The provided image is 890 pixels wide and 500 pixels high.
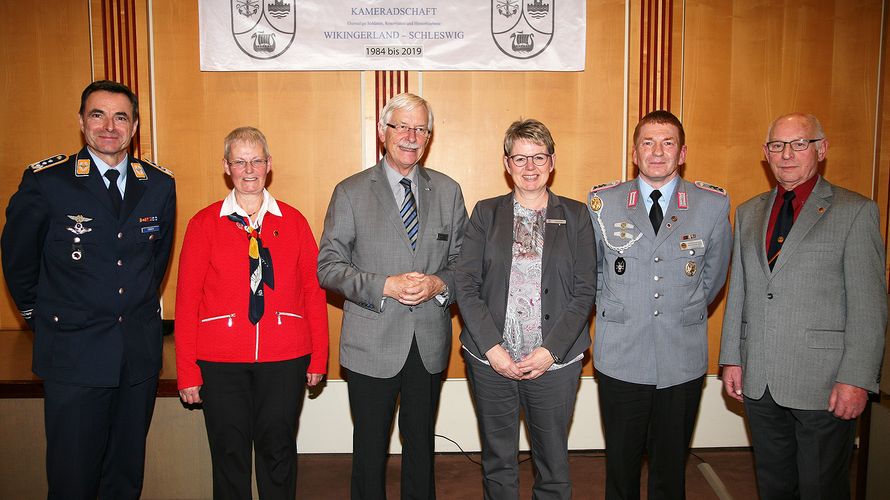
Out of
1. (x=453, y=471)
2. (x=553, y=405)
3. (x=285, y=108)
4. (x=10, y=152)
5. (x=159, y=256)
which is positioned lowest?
(x=453, y=471)

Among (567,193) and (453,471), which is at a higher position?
(567,193)

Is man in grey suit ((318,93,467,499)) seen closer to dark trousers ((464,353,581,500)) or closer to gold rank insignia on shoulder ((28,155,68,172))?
dark trousers ((464,353,581,500))

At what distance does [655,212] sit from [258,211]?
5.74 ft

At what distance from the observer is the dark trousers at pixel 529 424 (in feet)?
7.88

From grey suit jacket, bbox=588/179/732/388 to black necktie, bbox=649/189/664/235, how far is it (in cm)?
4

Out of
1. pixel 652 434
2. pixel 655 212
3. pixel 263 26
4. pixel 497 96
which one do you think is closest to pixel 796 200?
pixel 655 212

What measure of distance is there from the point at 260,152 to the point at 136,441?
4.60ft

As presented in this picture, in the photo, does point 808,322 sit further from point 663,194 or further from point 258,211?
point 258,211

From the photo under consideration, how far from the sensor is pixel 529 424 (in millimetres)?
2486

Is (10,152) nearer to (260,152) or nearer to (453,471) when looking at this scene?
(260,152)

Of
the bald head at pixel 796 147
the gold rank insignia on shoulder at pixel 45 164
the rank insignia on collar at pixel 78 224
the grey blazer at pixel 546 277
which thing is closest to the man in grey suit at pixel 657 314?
the grey blazer at pixel 546 277

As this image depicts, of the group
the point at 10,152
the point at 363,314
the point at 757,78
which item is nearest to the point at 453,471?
the point at 363,314

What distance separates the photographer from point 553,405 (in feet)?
7.87

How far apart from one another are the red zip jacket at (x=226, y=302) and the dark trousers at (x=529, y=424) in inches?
33.6
